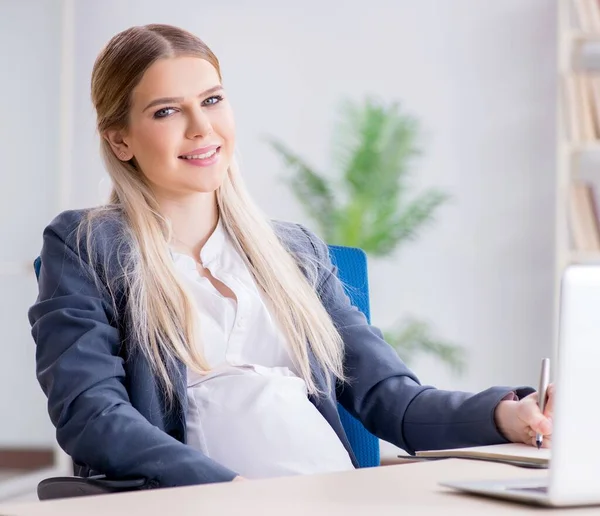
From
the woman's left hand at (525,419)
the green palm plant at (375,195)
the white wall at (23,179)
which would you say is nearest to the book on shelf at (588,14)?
the green palm plant at (375,195)

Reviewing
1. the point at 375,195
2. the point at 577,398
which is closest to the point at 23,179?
the point at 375,195

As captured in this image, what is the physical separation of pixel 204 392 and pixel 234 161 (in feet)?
1.55

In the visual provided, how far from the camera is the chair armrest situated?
1.30 m

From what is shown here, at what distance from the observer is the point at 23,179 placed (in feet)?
14.3

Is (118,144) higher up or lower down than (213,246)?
higher up

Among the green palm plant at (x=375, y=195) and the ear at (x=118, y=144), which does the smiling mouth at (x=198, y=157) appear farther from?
the green palm plant at (x=375, y=195)

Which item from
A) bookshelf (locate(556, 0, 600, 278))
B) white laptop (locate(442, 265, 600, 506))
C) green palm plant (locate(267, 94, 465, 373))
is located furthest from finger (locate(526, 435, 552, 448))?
green palm plant (locate(267, 94, 465, 373))

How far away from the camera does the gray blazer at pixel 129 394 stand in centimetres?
138

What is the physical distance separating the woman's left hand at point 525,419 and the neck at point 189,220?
60cm

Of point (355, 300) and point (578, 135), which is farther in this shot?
point (578, 135)

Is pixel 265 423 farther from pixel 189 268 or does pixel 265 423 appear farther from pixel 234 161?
pixel 234 161

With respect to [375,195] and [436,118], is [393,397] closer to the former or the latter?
[375,195]

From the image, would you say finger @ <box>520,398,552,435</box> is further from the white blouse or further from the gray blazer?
the white blouse

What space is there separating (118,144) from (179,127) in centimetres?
13
